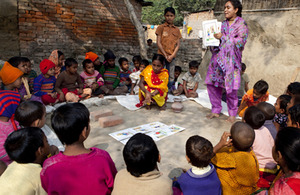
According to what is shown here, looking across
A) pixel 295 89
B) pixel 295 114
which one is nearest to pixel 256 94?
pixel 295 89

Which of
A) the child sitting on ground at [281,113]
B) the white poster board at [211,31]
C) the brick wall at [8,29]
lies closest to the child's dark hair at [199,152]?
the child sitting on ground at [281,113]

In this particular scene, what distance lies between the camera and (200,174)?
1436 millimetres

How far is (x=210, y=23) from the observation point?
11.8 ft

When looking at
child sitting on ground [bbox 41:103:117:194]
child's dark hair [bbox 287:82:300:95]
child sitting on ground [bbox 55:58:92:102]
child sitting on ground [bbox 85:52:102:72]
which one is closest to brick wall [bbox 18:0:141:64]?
child sitting on ground [bbox 85:52:102:72]

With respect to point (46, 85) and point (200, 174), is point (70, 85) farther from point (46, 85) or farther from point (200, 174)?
point (200, 174)

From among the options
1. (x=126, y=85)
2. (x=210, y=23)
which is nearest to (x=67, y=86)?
(x=126, y=85)

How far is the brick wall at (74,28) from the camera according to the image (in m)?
6.87

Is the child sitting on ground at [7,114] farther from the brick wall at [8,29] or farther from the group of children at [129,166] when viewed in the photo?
the brick wall at [8,29]

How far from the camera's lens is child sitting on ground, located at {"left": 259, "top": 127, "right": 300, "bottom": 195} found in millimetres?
1260

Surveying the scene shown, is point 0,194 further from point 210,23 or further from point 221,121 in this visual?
point 210,23

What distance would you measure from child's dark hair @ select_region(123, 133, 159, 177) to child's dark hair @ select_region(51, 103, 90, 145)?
427mm

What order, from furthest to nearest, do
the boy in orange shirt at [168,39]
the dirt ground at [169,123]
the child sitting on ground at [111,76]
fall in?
the child sitting on ground at [111,76], the boy in orange shirt at [168,39], the dirt ground at [169,123]

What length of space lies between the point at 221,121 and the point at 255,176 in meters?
2.12

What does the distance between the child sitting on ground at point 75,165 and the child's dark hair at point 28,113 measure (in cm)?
67
